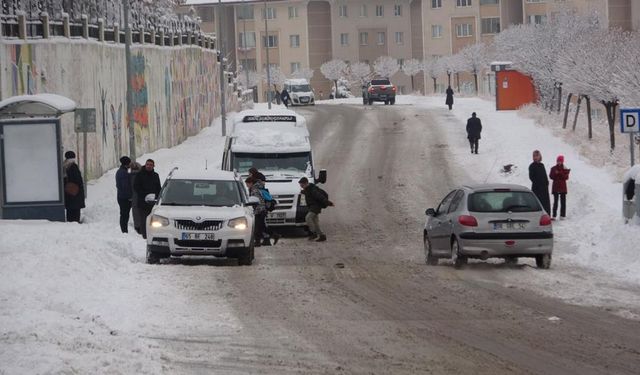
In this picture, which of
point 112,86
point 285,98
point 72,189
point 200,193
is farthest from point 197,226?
point 285,98

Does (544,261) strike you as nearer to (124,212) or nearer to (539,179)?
(539,179)

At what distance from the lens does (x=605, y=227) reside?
1053 inches

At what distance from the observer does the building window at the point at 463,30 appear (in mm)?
125787

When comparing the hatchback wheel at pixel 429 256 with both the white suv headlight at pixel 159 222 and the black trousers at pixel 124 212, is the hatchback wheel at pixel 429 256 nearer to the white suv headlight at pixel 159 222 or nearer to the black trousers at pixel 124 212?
the white suv headlight at pixel 159 222

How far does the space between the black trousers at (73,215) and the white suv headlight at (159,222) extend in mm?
6939

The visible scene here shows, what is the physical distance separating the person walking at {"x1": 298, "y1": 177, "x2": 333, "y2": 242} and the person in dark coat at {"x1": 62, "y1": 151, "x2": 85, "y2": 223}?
4813mm

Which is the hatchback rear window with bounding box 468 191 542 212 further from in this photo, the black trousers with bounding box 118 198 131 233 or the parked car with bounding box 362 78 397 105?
the parked car with bounding box 362 78 397 105

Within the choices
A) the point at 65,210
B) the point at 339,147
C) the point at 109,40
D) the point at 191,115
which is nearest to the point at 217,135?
the point at 191,115

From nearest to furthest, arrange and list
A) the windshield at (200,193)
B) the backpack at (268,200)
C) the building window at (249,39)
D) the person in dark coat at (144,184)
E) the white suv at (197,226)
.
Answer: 1. the white suv at (197,226)
2. the windshield at (200,193)
3. the person in dark coat at (144,184)
4. the backpack at (268,200)
5. the building window at (249,39)

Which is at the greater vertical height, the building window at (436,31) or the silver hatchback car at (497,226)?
the building window at (436,31)

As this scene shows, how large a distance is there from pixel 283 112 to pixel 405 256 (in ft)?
30.5

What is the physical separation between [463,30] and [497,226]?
106m

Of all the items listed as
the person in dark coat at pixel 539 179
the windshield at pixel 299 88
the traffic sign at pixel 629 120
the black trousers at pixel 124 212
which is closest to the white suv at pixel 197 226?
the black trousers at pixel 124 212

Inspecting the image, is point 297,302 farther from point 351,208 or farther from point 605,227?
point 351,208
